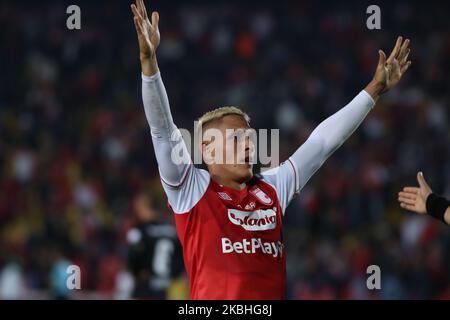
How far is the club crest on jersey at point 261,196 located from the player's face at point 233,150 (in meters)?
0.08

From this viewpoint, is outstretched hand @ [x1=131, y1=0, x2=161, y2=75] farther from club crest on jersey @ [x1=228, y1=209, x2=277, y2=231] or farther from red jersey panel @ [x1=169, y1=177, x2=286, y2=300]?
club crest on jersey @ [x1=228, y1=209, x2=277, y2=231]

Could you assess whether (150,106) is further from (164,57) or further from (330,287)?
(164,57)

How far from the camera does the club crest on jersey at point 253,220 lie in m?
3.92

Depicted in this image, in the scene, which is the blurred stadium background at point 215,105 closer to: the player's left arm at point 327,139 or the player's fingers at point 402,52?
the player's left arm at point 327,139

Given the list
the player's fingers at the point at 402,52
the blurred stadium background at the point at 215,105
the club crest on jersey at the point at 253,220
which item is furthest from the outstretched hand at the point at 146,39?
the blurred stadium background at the point at 215,105

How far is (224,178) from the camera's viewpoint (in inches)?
160

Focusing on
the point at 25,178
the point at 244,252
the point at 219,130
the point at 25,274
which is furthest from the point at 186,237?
the point at 25,178

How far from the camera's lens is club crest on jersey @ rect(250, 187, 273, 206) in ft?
13.3

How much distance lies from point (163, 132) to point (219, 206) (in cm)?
43

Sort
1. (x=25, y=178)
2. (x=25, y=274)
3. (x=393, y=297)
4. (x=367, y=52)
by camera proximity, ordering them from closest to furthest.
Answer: (x=393, y=297)
(x=25, y=274)
(x=25, y=178)
(x=367, y=52)

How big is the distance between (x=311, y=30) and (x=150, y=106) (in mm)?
11006

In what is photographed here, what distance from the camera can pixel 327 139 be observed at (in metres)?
4.33

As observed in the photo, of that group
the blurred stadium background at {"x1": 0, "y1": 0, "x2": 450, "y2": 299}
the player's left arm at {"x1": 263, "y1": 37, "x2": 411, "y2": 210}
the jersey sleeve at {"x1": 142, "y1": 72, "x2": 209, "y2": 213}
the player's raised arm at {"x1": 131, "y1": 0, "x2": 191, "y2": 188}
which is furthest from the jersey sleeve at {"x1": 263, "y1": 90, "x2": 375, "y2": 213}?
the blurred stadium background at {"x1": 0, "y1": 0, "x2": 450, "y2": 299}

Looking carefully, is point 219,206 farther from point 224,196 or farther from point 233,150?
point 233,150
